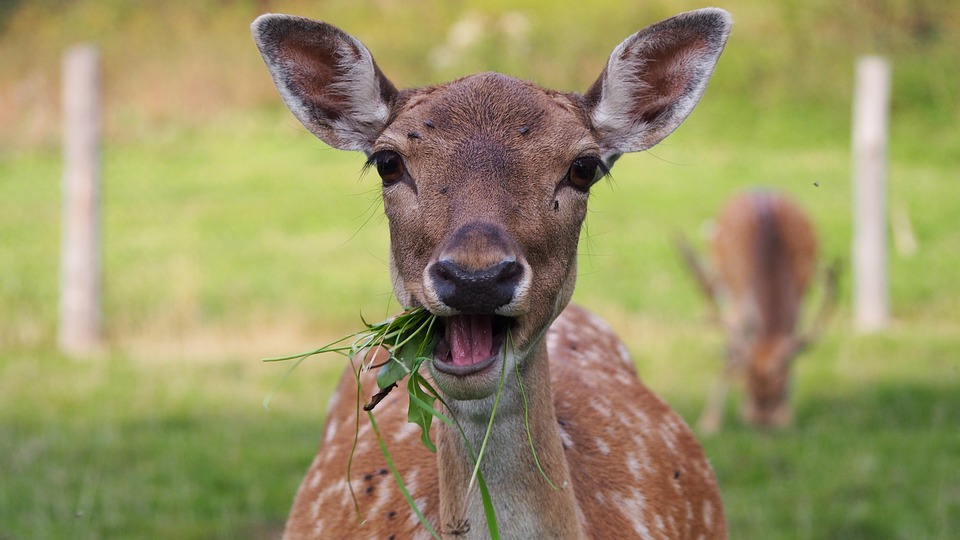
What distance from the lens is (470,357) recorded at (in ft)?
9.70

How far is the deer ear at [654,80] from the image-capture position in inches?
140

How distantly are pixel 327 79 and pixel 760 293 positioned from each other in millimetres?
7465

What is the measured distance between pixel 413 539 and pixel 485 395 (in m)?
0.69

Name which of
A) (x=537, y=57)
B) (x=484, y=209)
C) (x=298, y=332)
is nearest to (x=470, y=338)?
(x=484, y=209)

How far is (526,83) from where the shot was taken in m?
3.51

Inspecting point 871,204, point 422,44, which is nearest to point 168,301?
point 871,204

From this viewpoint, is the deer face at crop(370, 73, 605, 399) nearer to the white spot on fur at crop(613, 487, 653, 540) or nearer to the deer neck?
the deer neck

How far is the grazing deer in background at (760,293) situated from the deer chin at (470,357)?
19.6 ft

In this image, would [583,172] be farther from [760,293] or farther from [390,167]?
A: [760,293]

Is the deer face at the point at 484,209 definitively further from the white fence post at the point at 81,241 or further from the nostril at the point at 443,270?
the white fence post at the point at 81,241

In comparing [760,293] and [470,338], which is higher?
[760,293]

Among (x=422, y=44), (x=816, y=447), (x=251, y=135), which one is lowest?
(x=816, y=447)

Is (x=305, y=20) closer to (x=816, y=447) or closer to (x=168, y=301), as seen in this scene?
(x=816, y=447)

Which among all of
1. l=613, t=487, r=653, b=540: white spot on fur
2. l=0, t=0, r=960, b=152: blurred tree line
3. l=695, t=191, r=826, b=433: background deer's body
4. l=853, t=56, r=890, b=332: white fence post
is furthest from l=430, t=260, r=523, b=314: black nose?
l=0, t=0, r=960, b=152: blurred tree line
